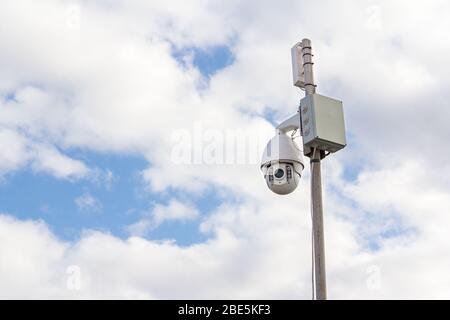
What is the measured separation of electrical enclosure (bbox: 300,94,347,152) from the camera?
1032cm

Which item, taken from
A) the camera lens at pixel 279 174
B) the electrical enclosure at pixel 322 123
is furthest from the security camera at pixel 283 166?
the electrical enclosure at pixel 322 123

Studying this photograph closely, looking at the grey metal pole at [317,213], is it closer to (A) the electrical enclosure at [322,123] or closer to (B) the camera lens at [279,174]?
(A) the electrical enclosure at [322,123]

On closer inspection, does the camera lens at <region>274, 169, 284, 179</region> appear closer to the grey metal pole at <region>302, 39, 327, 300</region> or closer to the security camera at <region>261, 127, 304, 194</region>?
the security camera at <region>261, 127, 304, 194</region>

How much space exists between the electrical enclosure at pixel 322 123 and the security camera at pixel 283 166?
430mm

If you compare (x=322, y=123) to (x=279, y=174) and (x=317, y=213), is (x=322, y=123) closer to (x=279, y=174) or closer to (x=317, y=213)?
(x=279, y=174)

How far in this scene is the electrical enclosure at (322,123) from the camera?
10320 mm

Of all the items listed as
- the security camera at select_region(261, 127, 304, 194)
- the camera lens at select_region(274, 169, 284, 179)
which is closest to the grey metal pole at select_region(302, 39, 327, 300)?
the security camera at select_region(261, 127, 304, 194)

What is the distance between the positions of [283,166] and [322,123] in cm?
96
